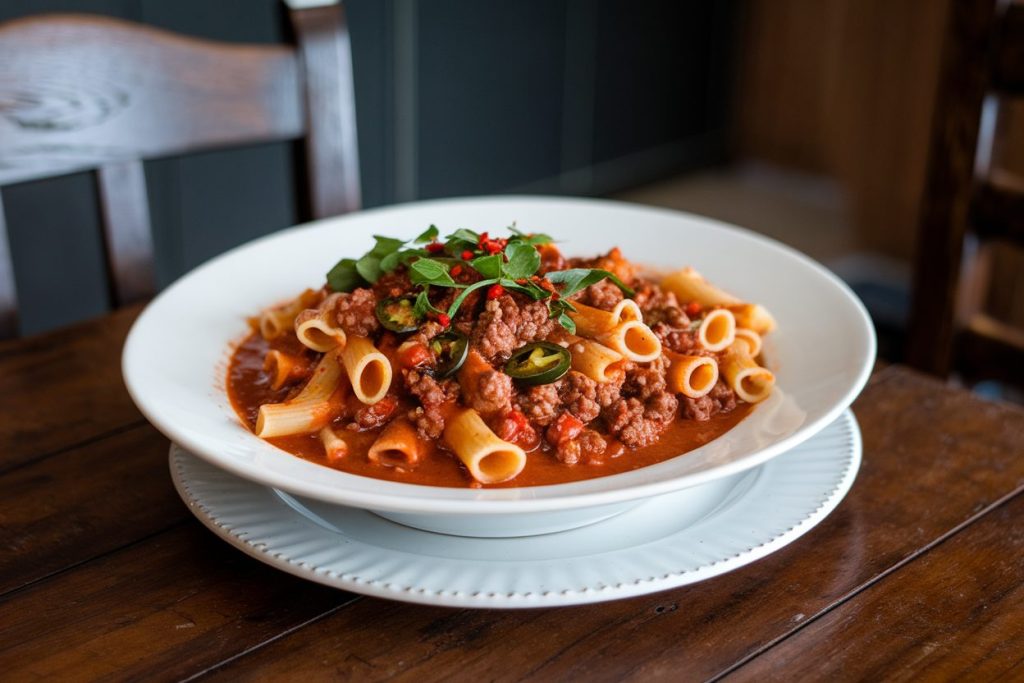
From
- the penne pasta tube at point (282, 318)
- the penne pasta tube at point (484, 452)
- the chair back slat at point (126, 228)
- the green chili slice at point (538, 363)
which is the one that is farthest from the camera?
the chair back slat at point (126, 228)

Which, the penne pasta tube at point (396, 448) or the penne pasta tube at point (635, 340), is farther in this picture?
the penne pasta tube at point (635, 340)

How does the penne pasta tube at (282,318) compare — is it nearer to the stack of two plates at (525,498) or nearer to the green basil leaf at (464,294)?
the stack of two plates at (525,498)

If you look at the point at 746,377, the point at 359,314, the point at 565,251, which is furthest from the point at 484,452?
the point at 565,251

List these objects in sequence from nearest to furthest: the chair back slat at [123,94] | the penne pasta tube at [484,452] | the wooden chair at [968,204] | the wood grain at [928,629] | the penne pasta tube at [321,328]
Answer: the wood grain at [928,629]
the penne pasta tube at [484,452]
the penne pasta tube at [321,328]
the chair back slat at [123,94]
the wooden chair at [968,204]

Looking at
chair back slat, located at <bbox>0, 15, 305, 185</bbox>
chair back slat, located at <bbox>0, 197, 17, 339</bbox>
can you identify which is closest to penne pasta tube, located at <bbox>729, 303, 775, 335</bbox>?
chair back slat, located at <bbox>0, 15, 305, 185</bbox>

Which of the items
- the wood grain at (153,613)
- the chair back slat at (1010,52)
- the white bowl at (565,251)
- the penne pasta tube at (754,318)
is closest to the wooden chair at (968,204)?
the chair back slat at (1010,52)

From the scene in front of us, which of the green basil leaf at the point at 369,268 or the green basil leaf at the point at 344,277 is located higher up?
the green basil leaf at the point at 369,268

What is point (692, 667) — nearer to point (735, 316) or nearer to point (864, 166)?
point (735, 316)
